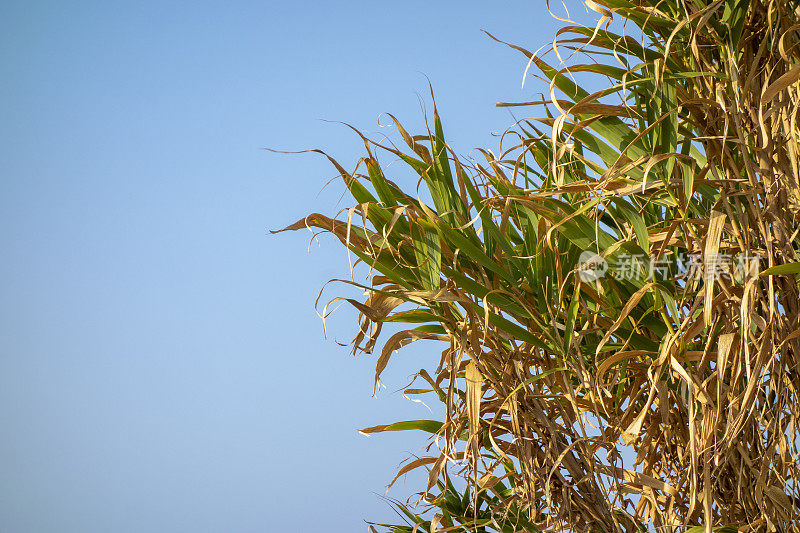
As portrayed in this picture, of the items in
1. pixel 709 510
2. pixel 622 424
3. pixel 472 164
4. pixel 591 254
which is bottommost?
pixel 709 510

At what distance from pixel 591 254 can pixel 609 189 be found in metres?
0.07

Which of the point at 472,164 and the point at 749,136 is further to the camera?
the point at 472,164

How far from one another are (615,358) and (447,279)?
0.64ft

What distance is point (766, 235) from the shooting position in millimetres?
662

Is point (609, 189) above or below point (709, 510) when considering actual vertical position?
above

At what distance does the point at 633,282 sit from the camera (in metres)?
0.75

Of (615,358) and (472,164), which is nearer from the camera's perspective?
(615,358)

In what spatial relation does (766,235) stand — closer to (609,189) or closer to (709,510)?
(609,189)

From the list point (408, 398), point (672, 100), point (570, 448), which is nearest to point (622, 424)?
point (570, 448)

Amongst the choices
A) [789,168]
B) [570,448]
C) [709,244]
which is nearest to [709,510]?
[570,448]

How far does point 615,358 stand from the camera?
68 cm

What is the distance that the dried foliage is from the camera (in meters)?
0.66

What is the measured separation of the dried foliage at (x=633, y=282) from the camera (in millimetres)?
662

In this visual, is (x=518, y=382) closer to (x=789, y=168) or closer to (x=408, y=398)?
(x=408, y=398)
